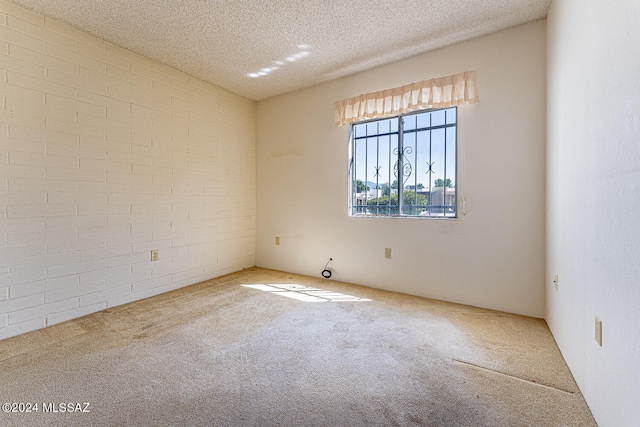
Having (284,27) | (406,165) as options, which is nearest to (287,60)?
(284,27)

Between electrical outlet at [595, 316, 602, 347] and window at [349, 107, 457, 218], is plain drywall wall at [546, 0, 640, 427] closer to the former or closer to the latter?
electrical outlet at [595, 316, 602, 347]

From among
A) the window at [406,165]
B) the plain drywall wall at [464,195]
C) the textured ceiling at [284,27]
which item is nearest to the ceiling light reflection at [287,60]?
the textured ceiling at [284,27]

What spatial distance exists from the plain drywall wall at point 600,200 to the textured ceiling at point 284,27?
754 millimetres

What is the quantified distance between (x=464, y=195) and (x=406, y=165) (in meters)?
0.70

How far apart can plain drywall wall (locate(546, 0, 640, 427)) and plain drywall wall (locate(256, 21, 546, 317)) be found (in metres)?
0.42

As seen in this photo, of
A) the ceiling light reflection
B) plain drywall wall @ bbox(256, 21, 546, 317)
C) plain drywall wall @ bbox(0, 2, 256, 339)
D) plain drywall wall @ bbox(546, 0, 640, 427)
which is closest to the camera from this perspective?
plain drywall wall @ bbox(546, 0, 640, 427)

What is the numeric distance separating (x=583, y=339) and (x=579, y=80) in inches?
56.5

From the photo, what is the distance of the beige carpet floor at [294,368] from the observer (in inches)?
52.0

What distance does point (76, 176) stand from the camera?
95.0 inches

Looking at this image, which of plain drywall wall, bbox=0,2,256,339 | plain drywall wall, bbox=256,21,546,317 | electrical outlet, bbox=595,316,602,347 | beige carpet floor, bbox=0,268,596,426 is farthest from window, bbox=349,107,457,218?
plain drywall wall, bbox=0,2,256,339

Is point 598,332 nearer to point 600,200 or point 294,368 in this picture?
point 600,200

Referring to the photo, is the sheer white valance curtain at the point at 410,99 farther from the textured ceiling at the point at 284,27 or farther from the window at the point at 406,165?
the textured ceiling at the point at 284,27

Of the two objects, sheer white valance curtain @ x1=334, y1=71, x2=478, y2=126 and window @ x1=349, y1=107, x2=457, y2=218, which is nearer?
sheer white valance curtain @ x1=334, y1=71, x2=478, y2=126

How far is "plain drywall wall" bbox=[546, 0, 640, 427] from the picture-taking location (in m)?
1.01
